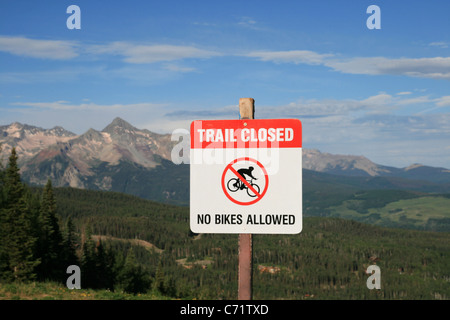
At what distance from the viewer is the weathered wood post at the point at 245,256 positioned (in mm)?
10844

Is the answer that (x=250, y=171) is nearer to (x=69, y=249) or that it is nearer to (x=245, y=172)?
(x=245, y=172)

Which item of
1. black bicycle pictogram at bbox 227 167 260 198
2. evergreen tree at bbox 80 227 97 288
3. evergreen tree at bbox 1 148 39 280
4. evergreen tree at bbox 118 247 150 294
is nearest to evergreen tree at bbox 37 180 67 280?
evergreen tree at bbox 80 227 97 288

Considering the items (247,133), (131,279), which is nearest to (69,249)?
(131,279)

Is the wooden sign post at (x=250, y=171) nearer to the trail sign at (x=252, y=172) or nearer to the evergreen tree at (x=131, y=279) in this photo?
the trail sign at (x=252, y=172)

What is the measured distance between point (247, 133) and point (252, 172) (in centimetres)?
92

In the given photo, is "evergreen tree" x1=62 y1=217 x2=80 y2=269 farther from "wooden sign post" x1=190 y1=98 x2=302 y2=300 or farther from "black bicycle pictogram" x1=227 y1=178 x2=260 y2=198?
"black bicycle pictogram" x1=227 y1=178 x2=260 y2=198

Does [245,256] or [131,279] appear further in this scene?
[131,279]

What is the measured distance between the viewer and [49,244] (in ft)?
257

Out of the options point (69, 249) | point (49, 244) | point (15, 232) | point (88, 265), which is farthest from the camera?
point (88, 265)

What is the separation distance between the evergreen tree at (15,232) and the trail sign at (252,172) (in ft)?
173
